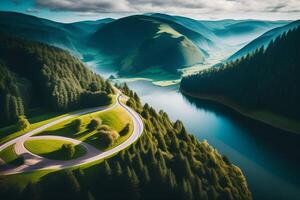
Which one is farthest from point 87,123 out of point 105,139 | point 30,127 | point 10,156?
point 10,156

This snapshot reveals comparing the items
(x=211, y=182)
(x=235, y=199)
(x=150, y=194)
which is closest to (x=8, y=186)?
(x=150, y=194)

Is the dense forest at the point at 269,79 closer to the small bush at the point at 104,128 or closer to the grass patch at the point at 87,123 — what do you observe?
the grass patch at the point at 87,123

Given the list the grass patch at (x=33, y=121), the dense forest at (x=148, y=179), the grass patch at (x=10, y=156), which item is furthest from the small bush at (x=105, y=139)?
the grass patch at (x=33, y=121)

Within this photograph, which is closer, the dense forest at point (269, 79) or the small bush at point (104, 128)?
the small bush at point (104, 128)

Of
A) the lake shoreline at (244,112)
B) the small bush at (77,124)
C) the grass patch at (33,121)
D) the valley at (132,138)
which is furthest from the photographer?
the lake shoreline at (244,112)

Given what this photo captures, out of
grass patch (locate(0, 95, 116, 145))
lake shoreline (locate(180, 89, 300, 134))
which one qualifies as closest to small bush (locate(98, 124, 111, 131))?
grass patch (locate(0, 95, 116, 145))

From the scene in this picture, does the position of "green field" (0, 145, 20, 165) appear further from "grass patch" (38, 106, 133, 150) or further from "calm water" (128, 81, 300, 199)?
"calm water" (128, 81, 300, 199)

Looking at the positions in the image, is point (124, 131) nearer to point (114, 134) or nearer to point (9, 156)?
point (114, 134)
